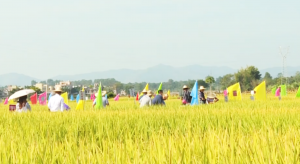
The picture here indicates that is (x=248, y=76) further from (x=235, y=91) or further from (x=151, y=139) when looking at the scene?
(x=151, y=139)

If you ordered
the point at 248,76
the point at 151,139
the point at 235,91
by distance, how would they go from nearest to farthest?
the point at 151,139, the point at 235,91, the point at 248,76

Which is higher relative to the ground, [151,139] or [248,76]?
[248,76]

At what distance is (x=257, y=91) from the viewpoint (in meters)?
16.4

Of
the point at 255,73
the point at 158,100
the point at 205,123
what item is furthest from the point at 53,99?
the point at 255,73

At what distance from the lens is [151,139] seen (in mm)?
3273

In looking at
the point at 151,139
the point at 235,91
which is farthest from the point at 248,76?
the point at 151,139

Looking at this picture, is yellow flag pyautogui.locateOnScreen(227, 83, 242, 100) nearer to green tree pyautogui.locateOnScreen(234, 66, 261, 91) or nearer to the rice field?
the rice field

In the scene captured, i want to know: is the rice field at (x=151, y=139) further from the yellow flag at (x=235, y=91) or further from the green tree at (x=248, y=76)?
the green tree at (x=248, y=76)

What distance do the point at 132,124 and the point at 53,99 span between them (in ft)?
12.7

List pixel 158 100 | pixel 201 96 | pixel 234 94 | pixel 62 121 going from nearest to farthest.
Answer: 1. pixel 62 121
2. pixel 158 100
3. pixel 201 96
4. pixel 234 94

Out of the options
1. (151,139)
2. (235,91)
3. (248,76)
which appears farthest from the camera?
(248,76)

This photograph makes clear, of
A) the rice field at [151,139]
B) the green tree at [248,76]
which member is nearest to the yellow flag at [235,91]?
the rice field at [151,139]

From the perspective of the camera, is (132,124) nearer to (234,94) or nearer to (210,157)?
(210,157)

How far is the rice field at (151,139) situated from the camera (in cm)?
247
